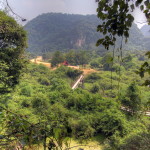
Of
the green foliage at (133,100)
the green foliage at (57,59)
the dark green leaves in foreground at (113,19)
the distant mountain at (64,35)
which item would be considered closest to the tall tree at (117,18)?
the dark green leaves in foreground at (113,19)

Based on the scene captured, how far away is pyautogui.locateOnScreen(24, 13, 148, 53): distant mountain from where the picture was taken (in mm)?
76312

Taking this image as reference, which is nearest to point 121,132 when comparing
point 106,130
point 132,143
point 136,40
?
point 106,130

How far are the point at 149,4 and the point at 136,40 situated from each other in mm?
89761

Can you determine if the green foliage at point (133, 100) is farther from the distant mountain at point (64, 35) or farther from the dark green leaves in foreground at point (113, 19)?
the distant mountain at point (64, 35)

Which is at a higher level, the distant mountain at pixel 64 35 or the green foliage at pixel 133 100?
the distant mountain at pixel 64 35

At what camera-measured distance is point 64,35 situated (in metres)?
88.0

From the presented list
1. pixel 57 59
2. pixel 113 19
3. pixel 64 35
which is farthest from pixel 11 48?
pixel 64 35

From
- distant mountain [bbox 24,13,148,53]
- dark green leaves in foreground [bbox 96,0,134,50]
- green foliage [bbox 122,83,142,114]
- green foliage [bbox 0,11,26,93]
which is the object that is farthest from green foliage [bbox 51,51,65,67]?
dark green leaves in foreground [bbox 96,0,134,50]

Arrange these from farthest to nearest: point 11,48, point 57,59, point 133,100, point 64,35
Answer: point 64,35, point 57,59, point 133,100, point 11,48

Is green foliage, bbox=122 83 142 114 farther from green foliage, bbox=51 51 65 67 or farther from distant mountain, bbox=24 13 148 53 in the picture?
distant mountain, bbox=24 13 148 53

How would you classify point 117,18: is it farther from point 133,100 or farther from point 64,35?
point 64,35

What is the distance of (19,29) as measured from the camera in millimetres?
7773

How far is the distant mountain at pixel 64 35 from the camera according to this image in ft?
250

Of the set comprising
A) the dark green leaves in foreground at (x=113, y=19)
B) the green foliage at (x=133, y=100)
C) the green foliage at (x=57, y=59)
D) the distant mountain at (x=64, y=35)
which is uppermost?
the distant mountain at (x=64, y=35)
